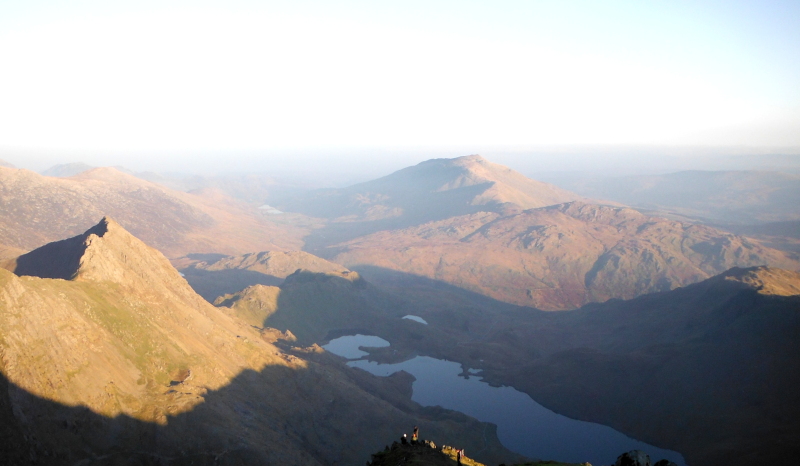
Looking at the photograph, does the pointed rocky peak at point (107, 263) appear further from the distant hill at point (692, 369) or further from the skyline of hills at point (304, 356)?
the distant hill at point (692, 369)

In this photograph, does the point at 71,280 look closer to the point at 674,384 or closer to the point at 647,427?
the point at 647,427

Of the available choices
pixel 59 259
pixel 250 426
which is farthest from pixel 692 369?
pixel 59 259

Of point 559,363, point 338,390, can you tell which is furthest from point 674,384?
point 338,390

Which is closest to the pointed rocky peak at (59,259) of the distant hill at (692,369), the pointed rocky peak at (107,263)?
the pointed rocky peak at (107,263)

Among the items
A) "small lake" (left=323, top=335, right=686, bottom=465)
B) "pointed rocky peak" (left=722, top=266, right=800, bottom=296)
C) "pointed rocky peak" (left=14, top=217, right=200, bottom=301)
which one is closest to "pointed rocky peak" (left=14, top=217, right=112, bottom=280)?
"pointed rocky peak" (left=14, top=217, right=200, bottom=301)

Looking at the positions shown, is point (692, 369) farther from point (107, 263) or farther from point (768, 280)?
point (107, 263)

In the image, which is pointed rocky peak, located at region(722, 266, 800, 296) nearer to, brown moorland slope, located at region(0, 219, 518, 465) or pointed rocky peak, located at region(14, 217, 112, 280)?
brown moorland slope, located at region(0, 219, 518, 465)
